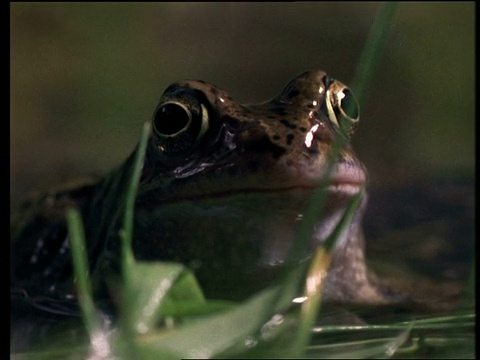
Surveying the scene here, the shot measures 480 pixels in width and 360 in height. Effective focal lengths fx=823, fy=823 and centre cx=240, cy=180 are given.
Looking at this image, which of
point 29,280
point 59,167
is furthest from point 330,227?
point 59,167

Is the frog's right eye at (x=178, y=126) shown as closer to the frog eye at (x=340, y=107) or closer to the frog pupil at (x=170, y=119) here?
the frog pupil at (x=170, y=119)

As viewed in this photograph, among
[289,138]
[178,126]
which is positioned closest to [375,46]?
[289,138]

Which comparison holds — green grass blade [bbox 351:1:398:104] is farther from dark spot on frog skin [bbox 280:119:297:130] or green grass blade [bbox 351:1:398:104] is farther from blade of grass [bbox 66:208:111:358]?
dark spot on frog skin [bbox 280:119:297:130]

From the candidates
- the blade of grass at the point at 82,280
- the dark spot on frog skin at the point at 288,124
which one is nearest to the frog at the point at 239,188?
the dark spot on frog skin at the point at 288,124

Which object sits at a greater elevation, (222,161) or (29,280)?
(222,161)

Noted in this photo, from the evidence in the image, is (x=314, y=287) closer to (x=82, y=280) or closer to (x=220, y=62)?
(x=82, y=280)

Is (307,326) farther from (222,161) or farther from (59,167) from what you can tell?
(59,167)
